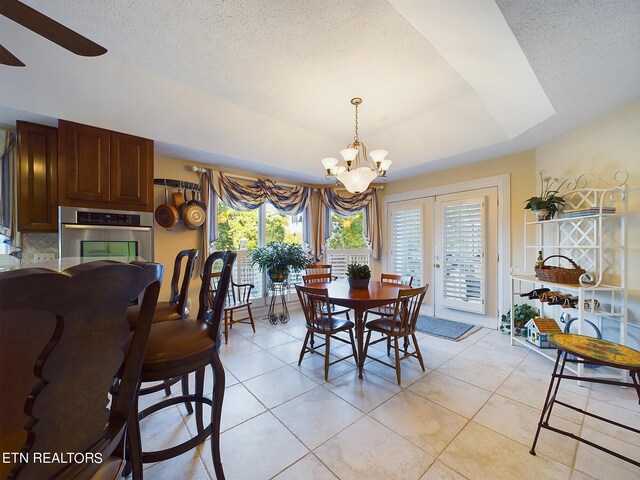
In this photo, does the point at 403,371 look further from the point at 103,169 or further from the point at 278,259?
the point at 103,169

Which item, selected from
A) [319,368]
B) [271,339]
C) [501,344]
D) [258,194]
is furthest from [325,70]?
[501,344]

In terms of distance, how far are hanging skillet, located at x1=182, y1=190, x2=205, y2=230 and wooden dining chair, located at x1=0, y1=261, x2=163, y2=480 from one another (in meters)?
3.03

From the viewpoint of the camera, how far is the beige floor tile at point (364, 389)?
2014mm

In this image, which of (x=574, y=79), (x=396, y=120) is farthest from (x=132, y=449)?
(x=396, y=120)

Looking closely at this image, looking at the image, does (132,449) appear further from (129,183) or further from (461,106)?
(461,106)

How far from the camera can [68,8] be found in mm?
1739

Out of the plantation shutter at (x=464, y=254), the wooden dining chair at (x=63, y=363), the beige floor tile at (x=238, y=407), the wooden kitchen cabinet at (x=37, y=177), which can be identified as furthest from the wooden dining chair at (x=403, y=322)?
the wooden kitchen cabinet at (x=37, y=177)

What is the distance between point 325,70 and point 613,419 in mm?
3623

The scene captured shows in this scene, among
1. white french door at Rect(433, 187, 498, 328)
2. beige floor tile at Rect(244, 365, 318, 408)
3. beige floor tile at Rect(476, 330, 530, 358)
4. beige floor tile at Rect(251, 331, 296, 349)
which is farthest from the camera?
white french door at Rect(433, 187, 498, 328)

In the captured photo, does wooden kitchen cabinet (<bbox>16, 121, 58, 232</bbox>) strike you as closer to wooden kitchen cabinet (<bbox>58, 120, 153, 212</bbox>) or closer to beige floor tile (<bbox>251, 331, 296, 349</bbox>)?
wooden kitchen cabinet (<bbox>58, 120, 153, 212</bbox>)

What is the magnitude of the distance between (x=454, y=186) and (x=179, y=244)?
4.32 m

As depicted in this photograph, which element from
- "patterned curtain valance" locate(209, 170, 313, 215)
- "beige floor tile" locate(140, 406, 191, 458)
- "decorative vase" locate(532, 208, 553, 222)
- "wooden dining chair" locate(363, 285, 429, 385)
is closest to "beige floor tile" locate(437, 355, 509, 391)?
"wooden dining chair" locate(363, 285, 429, 385)

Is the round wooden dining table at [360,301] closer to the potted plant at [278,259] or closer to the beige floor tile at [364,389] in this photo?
the beige floor tile at [364,389]

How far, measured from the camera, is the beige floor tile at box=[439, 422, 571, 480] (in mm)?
1384
